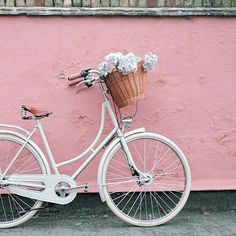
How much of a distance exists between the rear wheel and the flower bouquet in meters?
0.94

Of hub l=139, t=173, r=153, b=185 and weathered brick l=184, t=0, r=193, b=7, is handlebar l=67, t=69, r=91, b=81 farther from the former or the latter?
weathered brick l=184, t=0, r=193, b=7

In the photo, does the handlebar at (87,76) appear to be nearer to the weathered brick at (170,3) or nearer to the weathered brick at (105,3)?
the weathered brick at (105,3)

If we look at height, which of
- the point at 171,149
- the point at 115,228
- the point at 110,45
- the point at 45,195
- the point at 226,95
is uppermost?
the point at 110,45

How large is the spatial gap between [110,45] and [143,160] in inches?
46.8

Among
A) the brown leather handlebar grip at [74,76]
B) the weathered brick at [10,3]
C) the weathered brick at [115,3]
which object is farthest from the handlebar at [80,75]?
the weathered brick at [10,3]

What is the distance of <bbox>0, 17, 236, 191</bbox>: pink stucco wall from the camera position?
5.26 metres

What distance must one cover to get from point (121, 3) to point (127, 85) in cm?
95

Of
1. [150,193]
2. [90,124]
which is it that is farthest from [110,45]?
[150,193]

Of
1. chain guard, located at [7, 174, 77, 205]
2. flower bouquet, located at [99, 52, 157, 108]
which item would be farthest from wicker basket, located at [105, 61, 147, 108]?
chain guard, located at [7, 174, 77, 205]

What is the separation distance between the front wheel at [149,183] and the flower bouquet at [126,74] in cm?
47

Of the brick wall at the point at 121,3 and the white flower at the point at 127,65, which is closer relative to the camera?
the white flower at the point at 127,65

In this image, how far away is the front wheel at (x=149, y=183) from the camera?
5.16 m

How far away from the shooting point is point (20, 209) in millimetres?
5375

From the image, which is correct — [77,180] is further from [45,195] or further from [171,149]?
[171,149]
